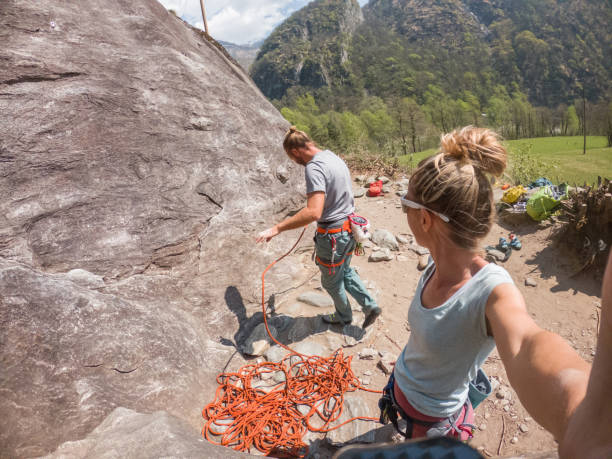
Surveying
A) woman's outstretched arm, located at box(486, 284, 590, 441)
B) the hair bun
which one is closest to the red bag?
the hair bun

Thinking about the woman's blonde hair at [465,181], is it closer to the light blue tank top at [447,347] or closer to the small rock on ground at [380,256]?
the light blue tank top at [447,347]

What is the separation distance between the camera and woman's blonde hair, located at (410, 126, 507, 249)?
4.33ft

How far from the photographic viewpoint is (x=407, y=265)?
554 centimetres

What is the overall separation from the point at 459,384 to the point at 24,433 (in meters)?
2.82

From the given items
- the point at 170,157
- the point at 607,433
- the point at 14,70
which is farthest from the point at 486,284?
the point at 14,70

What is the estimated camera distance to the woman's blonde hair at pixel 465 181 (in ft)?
4.33

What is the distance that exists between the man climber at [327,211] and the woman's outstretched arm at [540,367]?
2.08m

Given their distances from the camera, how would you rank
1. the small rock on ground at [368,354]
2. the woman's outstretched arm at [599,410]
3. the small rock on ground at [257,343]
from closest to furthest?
the woman's outstretched arm at [599,410], the small rock on ground at [368,354], the small rock on ground at [257,343]

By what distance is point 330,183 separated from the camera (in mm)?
3271

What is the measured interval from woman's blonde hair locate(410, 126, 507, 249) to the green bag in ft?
17.9

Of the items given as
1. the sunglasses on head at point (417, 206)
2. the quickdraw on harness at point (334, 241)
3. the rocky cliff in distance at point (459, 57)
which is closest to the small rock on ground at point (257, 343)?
the quickdraw on harness at point (334, 241)

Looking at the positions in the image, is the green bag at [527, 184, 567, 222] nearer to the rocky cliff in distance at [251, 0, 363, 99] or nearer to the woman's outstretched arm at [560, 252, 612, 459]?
the woman's outstretched arm at [560, 252, 612, 459]

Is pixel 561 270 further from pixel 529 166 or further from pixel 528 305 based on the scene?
Answer: pixel 529 166

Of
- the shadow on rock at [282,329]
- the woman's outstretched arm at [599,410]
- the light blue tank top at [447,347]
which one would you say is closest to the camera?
the woman's outstretched arm at [599,410]
